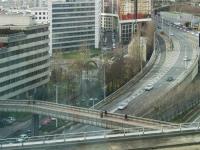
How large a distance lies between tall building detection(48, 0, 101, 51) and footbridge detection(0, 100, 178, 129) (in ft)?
17.4

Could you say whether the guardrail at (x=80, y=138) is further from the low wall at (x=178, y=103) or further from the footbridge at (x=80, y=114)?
the low wall at (x=178, y=103)

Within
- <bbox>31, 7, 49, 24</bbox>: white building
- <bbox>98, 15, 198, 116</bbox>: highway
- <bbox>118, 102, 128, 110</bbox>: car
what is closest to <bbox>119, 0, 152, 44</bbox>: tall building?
<bbox>98, 15, 198, 116</bbox>: highway

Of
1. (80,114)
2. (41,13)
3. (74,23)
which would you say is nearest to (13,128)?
(80,114)

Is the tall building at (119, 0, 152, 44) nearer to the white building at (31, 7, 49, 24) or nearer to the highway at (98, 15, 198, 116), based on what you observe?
the highway at (98, 15, 198, 116)

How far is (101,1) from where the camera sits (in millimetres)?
12875

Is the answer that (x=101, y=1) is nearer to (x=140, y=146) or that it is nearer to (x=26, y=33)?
(x=26, y=33)

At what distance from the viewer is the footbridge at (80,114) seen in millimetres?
4785

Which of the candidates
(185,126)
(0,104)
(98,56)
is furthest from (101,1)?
(185,126)

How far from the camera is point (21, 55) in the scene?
7.07m

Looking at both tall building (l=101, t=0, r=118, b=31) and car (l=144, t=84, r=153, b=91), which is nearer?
car (l=144, t=84, r=153, b=91)

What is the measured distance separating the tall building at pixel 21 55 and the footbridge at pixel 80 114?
856mm

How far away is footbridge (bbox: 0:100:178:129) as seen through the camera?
4.79m

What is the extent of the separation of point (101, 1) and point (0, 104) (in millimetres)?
7485

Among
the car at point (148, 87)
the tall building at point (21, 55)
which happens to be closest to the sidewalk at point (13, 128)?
the tall building at point (21, 55)
